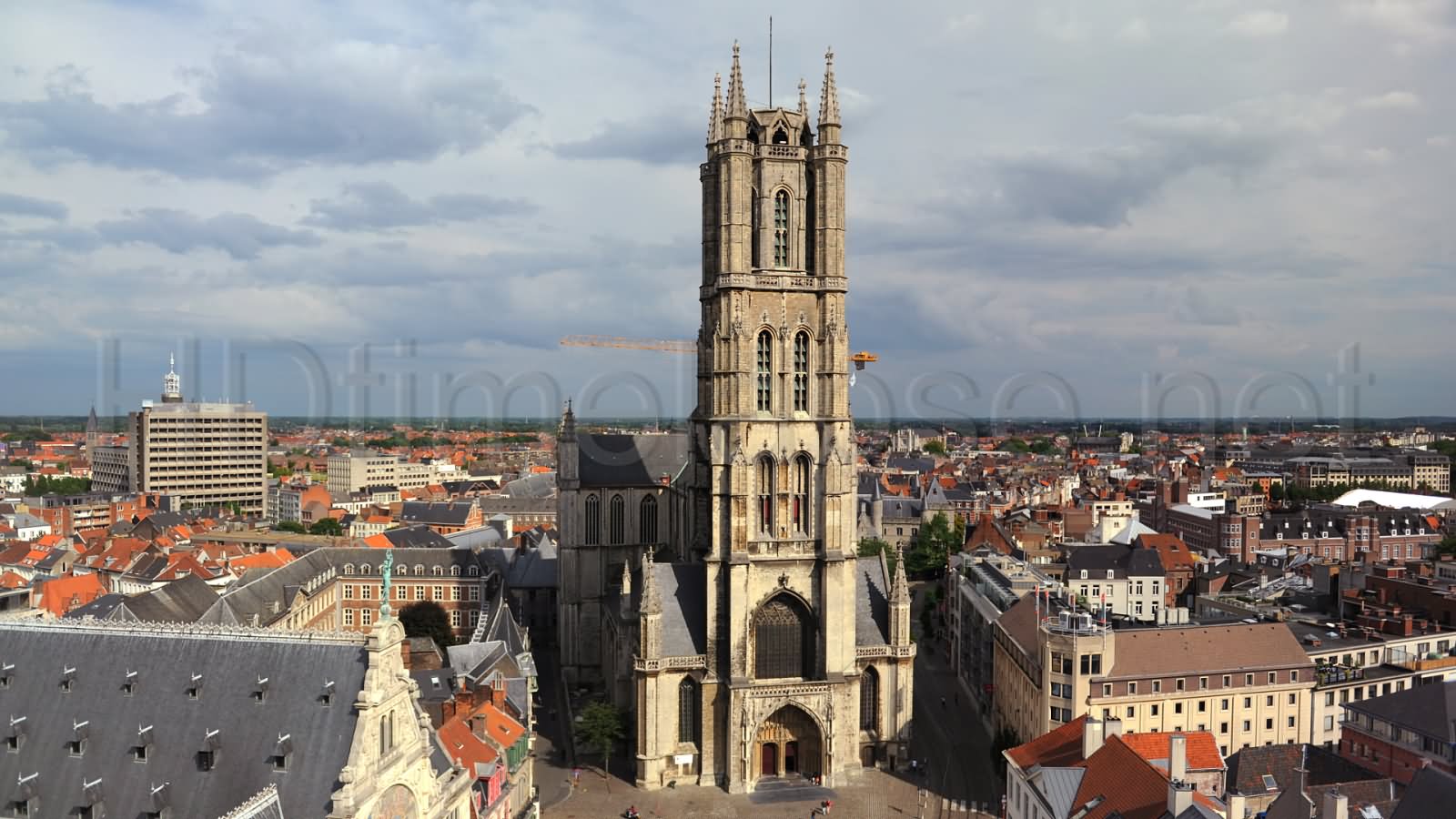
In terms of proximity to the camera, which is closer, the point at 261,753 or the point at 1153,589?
the point at 261,753

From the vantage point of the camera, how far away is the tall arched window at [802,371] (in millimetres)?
72500

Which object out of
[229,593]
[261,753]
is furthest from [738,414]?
[229,593]

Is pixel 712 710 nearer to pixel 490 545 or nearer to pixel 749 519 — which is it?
pixel 749 519

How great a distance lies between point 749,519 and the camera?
70.6 m

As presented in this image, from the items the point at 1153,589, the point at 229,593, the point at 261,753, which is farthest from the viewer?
the point at 1153,589

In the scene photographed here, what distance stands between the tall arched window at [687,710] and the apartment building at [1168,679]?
75.2 ft

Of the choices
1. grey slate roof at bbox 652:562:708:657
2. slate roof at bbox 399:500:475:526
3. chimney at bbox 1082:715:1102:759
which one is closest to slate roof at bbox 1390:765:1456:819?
chimney at bbox 1082:715:1102:759

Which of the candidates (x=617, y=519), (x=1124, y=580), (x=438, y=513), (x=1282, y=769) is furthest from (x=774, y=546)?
(x=438, y=513)

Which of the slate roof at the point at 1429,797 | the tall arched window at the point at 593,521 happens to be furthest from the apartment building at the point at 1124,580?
the slate roof at the point at 1429,797

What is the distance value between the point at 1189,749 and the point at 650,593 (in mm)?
33798

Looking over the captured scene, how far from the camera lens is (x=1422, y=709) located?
196 ft

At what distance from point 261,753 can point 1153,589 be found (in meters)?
95.4

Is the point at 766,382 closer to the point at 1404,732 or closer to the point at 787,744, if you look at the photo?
the point at 787,744

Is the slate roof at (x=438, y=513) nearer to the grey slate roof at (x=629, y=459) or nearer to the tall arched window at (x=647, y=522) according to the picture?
the grey slate roof at (x=629, y=459)
